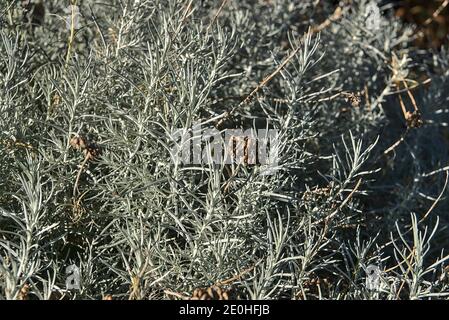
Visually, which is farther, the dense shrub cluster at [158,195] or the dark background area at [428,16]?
the dark background area at [428,16]

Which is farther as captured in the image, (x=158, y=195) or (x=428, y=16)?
(x=428, y=16)

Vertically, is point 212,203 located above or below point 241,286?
above

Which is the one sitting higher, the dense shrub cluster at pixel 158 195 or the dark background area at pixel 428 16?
the dark background area at pixel 428 16

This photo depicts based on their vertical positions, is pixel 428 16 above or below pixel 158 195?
above

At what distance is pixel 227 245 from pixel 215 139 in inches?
13.0

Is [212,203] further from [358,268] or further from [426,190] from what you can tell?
[426,190]

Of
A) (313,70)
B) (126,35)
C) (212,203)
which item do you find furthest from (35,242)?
(313,70)

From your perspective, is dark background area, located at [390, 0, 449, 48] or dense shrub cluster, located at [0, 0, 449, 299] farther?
dark background area, located at [390, 0, 449, 48]

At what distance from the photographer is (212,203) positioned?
1.43 m

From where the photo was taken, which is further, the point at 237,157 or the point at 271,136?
the point at 271,136

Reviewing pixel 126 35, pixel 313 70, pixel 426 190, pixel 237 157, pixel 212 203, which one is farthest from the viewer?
pixel 313 70

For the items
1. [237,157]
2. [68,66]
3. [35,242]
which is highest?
[68,66]

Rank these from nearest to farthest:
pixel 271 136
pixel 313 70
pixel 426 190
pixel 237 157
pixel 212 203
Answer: pixel 212 203 → pixel 237 157 → pixel 271 136 → pixel 426 190 → pixel 313 70

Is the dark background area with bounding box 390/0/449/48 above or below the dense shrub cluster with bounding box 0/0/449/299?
above
